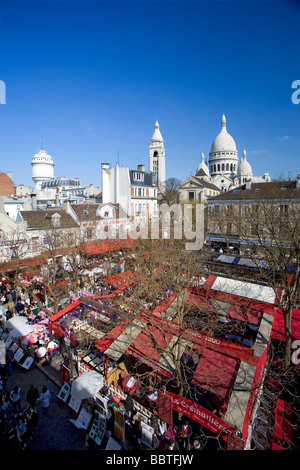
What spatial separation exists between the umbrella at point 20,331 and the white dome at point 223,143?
293 feet

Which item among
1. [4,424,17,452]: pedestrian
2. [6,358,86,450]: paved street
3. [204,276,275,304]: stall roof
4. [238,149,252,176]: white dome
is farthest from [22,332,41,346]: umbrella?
[238,149,252,176]: white dome

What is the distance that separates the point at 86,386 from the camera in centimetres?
816

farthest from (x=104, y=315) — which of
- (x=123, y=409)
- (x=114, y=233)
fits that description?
(x=114, y=233)

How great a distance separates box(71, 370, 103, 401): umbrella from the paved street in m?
0.90

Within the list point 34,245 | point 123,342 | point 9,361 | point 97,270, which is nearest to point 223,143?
point 34,245

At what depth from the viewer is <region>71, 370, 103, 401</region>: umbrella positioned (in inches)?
316

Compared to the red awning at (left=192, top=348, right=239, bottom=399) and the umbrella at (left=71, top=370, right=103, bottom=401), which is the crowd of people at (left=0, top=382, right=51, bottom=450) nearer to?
the umbrella at (left=71, top=370, right=103, bottom=401)

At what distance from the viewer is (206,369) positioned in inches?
323

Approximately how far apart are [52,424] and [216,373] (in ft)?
18.9

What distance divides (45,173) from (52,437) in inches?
3629

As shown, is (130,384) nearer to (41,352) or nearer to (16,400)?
(16,400)

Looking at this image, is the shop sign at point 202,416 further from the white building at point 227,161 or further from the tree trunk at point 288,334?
the white building at point 227,161

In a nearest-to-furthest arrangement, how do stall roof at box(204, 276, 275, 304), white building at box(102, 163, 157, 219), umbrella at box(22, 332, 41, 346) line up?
umbrella at box(22, 332, 41, 346) → stall roof at box(204, 276, 275, 304) → white building at box(102, 163, 157, 219)
